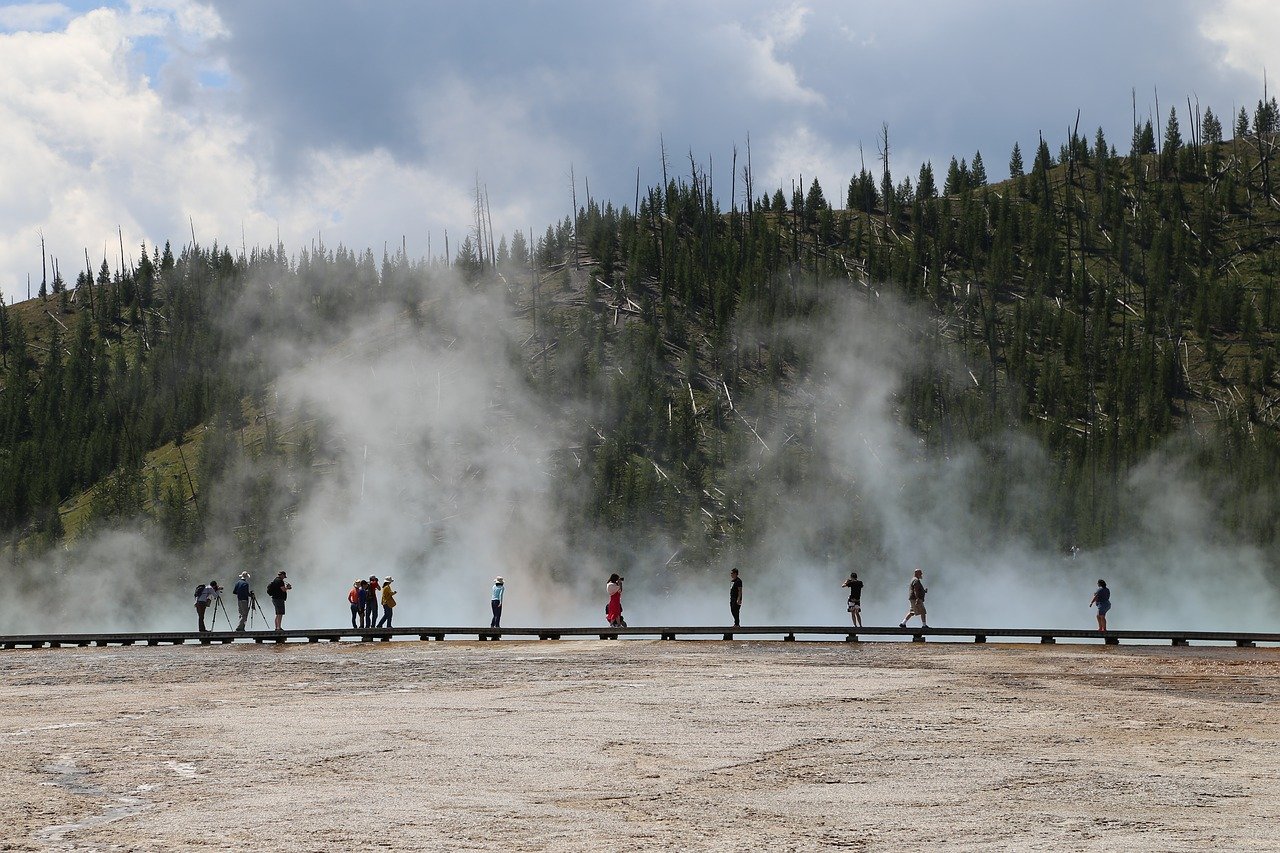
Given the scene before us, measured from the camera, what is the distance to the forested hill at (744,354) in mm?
88375

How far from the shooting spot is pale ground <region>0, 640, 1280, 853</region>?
1010 centimetres

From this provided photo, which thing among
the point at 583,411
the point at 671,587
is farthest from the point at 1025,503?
the point at 583,411

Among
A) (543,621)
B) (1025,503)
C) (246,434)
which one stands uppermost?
(246,434)

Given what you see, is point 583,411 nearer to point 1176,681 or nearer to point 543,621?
point 543,621

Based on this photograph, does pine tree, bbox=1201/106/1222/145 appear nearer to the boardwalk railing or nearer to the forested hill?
the forested hill

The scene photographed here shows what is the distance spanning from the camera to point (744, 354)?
9938 cm

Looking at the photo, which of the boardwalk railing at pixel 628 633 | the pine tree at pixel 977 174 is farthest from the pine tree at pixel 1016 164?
the boardwalk railing at pixel 628 633

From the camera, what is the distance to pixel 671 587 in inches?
3226

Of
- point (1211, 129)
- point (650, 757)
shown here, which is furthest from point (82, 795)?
point (1211, 129)

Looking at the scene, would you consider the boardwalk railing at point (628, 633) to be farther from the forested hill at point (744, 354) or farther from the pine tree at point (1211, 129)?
the pine tree at point (1211, 129)

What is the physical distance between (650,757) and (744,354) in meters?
86.2

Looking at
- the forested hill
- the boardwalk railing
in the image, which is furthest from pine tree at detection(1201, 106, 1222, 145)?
the boardwalk railing

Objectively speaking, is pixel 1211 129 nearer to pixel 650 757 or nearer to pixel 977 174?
pixel 977 174

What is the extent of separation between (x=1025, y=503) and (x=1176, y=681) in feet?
219
